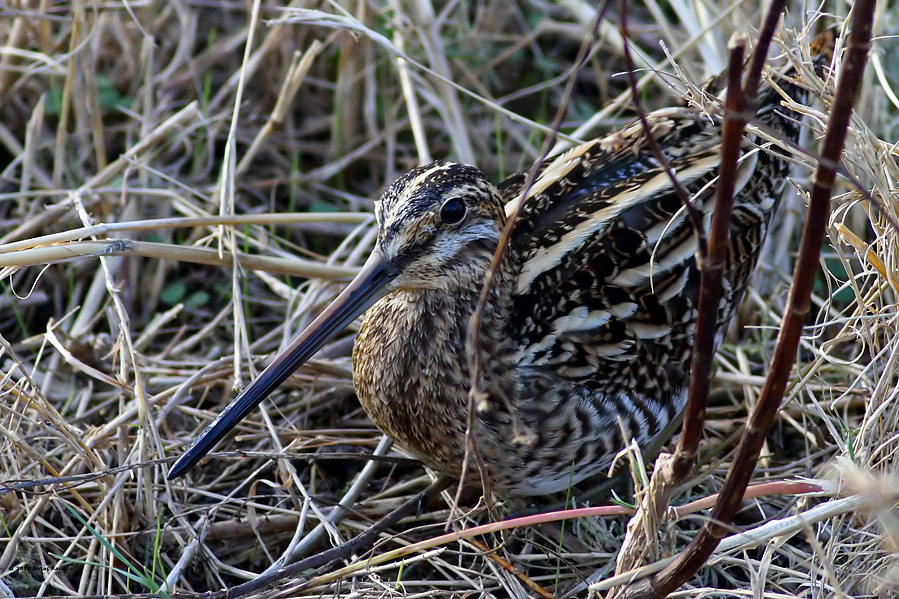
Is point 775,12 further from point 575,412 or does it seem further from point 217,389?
point 217,389

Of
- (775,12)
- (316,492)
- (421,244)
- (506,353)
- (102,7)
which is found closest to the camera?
(775,12)

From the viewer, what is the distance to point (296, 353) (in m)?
2.19

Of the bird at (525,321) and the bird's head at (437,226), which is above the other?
the bird's head at (437,226)

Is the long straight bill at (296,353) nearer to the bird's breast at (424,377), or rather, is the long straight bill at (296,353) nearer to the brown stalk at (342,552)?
the bird's breast at (424,377)

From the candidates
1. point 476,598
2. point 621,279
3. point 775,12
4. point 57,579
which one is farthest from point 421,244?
point 57,579

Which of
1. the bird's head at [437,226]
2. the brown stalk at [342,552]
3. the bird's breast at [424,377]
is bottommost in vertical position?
the brown stalk at [342,552]

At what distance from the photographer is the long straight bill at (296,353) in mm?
2158

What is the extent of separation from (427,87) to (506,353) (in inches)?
57.1

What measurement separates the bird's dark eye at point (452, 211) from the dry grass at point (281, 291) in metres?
0.52

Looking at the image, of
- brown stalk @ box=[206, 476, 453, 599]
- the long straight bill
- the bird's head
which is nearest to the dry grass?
brown stalk @ box=[206, 476, 453, 599]

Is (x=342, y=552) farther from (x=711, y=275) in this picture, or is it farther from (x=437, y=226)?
(x=711, y=275)

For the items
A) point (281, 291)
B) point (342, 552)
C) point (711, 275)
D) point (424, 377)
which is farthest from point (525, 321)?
point (281, 291)

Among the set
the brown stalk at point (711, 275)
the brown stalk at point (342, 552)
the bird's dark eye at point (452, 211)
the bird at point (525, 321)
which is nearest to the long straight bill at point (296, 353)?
the bird at point (525, 321)

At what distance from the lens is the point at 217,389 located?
2885 mm
